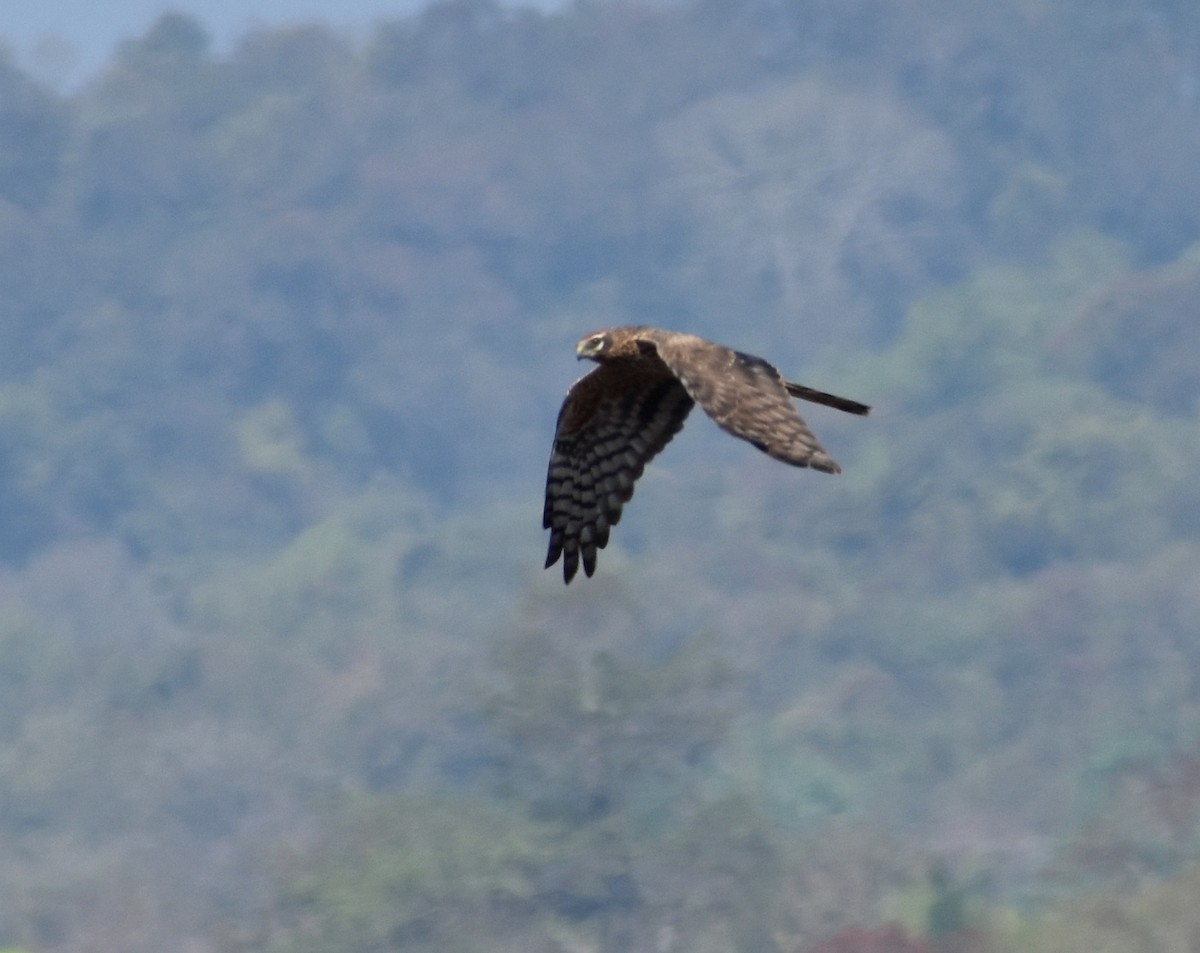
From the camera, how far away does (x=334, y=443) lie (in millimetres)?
113500

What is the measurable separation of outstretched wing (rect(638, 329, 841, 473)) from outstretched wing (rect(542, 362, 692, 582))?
1.10 meters

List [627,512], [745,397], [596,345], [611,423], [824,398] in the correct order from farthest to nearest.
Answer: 1. [627,512]
2. [611,423]
3. [596,345]
4. [824,398]
5. [745,397]

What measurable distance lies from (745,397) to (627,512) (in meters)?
81.8

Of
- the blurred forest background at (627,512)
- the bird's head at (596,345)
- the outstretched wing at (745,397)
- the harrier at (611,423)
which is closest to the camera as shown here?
the outstretched wing at (745,397)

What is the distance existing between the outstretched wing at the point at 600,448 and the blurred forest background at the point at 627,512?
33398 mm

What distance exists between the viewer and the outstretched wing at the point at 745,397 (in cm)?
746

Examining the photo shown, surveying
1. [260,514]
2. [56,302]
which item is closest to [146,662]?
[260,514]

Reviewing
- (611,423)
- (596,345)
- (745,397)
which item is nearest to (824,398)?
(745,397)

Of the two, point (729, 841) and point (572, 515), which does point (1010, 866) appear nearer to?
point (729, 841)

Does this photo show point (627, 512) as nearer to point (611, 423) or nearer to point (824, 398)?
point (611, 423)

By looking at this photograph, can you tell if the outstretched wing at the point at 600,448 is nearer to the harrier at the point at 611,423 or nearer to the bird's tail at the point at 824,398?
the harrier at the point at 611,423

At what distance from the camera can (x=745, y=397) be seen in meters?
8.00

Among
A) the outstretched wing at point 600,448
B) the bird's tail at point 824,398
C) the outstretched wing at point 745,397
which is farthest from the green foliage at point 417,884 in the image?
the outstretched wing at point 745,397

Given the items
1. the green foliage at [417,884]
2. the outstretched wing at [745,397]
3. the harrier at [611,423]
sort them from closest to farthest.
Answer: the outstretched wing at [745,397] < the harrier at [611,423] < the green foliage at [417,884]
